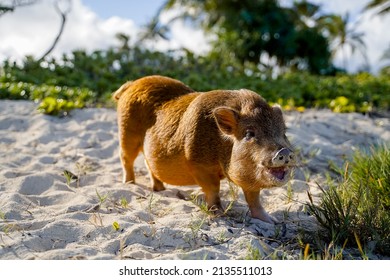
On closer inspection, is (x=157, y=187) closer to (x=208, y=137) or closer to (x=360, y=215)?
(x=208, y=137)

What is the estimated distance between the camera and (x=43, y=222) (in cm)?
397

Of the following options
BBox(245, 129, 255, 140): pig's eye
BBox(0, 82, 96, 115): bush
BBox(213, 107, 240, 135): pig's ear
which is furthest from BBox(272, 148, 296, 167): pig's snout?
BBox(0, 82, 96, 115): bush

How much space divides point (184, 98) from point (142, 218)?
1.16m

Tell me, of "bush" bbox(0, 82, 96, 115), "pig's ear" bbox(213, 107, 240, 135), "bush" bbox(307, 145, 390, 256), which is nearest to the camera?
"bush" bbox(307, 145, 390, 256)

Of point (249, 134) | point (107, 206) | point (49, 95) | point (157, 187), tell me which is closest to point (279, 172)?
point (249, 134)

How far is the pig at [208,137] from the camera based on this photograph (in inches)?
153

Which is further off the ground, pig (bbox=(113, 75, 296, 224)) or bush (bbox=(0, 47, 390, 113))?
pig (bbox=(113, 75, 296, 224))

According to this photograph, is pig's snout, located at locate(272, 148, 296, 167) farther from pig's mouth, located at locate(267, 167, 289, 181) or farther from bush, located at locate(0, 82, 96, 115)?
bush, located at locate(0, 82, 96, 115)

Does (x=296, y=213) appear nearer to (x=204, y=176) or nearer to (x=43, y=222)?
(x=204, y=176)

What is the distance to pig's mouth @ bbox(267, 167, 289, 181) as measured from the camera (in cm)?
376

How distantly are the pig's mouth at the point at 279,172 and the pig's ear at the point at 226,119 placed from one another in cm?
46

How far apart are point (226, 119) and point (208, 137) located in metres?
0.26

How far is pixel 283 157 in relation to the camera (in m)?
3.63
